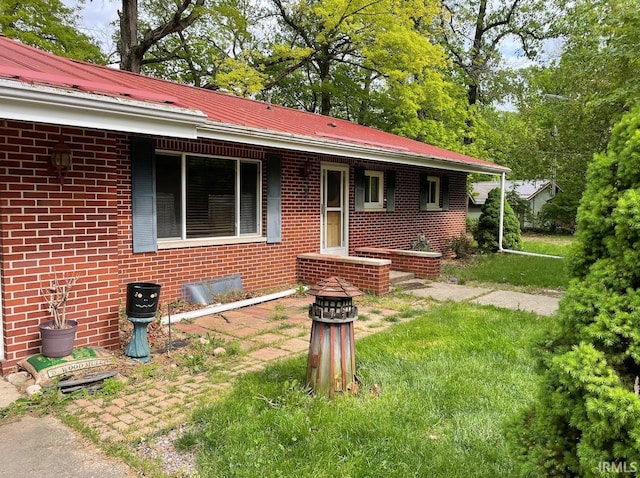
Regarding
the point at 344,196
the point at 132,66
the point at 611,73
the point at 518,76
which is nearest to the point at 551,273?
the point at 611,73

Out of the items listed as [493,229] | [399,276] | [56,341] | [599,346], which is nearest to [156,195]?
[56,341]

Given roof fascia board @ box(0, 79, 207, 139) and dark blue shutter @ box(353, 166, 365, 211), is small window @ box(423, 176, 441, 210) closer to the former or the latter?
dark blue shutter @ box(353, 166, 365, 211)

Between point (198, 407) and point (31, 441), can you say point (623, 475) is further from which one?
point (31, 441)

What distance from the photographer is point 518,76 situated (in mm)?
24250

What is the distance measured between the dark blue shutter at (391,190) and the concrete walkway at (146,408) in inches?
204

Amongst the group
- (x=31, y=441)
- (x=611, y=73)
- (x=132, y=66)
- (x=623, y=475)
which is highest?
(x=132, y=66)

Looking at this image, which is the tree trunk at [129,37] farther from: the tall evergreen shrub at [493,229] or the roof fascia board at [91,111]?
the roof fascia board at [91,111]

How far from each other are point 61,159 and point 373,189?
7.77 metres

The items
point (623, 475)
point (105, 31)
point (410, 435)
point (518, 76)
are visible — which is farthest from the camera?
point (518, 76)

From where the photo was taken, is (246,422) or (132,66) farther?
(132,66)

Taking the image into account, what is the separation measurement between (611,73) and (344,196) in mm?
5867

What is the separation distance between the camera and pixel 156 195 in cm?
663

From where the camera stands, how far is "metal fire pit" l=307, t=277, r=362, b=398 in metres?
3.71

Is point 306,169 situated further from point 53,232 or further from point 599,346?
point 599,346
